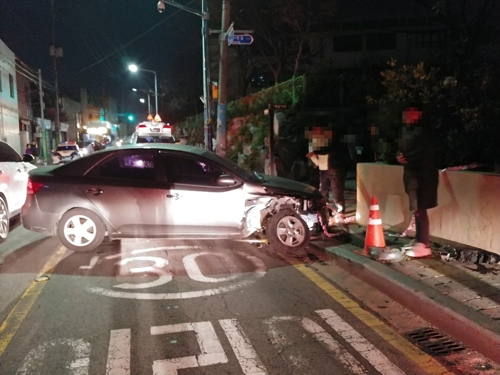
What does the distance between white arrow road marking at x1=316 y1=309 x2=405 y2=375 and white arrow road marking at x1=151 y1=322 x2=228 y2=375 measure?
1119 mm

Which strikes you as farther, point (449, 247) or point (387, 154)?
point (387, 154)

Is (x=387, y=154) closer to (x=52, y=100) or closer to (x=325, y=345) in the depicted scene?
(x=325, y=345)

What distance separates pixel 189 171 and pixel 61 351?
3.69m

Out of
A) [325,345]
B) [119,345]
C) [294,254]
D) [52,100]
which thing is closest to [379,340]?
[325,345]

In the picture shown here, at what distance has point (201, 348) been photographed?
4.02 meters

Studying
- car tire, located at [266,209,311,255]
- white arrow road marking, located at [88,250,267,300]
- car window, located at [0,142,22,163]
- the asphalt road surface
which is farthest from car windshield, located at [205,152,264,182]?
car window, located at [0,142,22,163]

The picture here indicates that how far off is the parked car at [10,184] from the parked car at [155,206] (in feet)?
4.14

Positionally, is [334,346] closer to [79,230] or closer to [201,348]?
[201,348]

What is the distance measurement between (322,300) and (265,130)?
12554 millimetres

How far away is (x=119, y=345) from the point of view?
13.4ft

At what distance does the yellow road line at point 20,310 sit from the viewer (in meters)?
4.27

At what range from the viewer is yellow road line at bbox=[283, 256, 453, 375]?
12.3ft

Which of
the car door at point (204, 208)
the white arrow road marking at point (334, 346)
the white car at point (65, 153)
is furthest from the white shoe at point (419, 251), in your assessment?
the white car at point (65, 153)

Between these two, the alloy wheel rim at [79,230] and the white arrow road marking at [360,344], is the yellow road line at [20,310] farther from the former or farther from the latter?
the white arrow road marking at [360,344]
